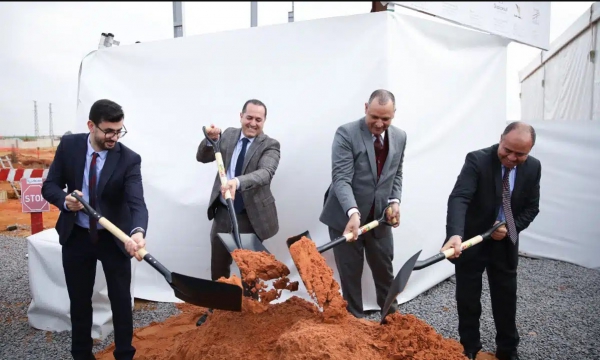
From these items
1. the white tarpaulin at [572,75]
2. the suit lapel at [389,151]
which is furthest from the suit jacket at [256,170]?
the white tarpaulin at [572,75]

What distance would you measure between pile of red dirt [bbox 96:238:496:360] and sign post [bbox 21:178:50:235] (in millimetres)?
1788

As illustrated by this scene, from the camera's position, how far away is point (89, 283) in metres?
2.47

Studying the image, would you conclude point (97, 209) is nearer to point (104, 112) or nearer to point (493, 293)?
point (104, 112)

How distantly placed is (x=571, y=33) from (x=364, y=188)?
4678mm

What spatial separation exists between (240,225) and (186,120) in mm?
1340

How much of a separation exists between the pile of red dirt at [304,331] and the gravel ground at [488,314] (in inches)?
38.4

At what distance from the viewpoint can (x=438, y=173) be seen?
3.79 meters

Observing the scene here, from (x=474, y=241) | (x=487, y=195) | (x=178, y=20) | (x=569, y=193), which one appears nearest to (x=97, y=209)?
(x=474, y=241)

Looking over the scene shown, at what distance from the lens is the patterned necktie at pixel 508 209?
2.49 metres

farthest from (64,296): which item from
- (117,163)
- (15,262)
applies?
(117,163)

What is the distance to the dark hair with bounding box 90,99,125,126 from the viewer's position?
88.1 inches

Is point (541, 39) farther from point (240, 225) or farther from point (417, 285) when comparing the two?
point (240, 225)

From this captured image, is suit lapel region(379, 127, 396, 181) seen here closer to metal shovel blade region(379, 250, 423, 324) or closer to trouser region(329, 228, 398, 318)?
trouser region(329, 228, 398, 318)

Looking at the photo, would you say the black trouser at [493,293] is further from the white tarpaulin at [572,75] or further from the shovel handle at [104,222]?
the white tarpaulin at [572,75]
